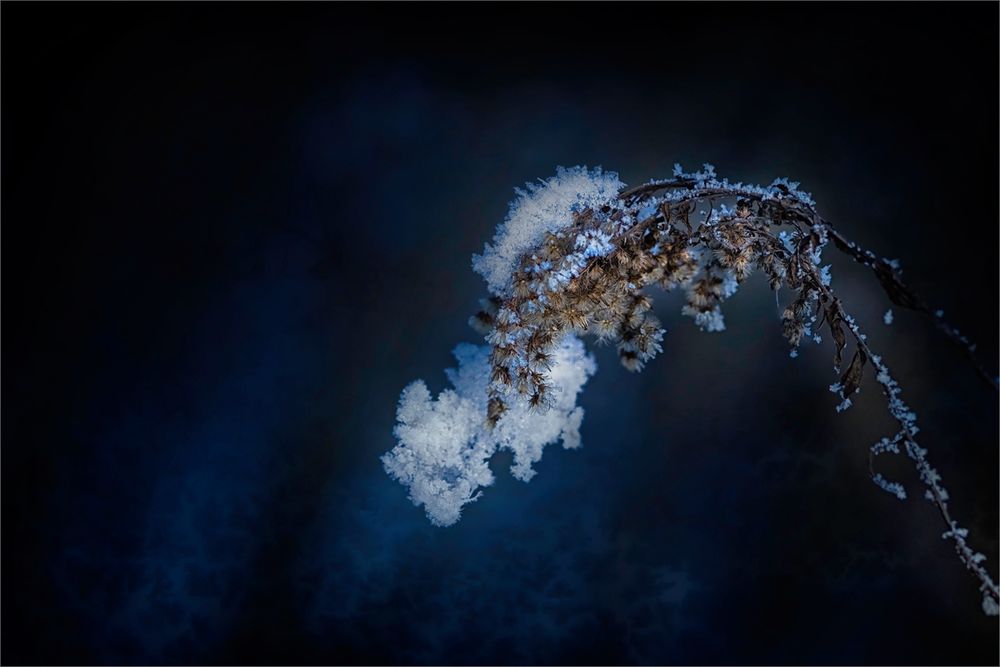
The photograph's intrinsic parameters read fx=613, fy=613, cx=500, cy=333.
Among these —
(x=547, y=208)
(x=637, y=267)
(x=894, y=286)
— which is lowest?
(x=894, y=286)

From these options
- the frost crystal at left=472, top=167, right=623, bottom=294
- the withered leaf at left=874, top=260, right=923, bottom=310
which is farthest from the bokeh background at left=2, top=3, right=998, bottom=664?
the withered leaf at left=874, top=260, right=923, bottom=310

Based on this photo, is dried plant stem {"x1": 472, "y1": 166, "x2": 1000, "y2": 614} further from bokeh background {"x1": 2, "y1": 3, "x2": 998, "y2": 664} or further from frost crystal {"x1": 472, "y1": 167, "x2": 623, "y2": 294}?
bokeh background {"x1": 2, "y1": 3, "x2": 998, "y2": 664}

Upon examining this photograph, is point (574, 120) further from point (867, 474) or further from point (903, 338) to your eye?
point (867, 474)

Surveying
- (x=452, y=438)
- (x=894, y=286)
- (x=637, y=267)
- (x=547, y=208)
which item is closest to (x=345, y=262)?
(x=452, y=438)

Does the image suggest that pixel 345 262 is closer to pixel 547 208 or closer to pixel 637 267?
pixel 547 208

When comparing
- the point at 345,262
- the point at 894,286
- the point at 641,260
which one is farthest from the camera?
the point at 345,262

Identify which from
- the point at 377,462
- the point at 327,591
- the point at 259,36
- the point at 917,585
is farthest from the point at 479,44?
the point at 917,585

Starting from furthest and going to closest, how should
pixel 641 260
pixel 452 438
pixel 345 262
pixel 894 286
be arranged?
pixel 345 262 → pixel 452 438 → pixel 641 260 → pixel 894 286

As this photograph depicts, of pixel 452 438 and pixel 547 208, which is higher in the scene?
pixel 547 208

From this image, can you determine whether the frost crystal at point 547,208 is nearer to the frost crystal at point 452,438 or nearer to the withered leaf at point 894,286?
the frost crystal at point 452,438
